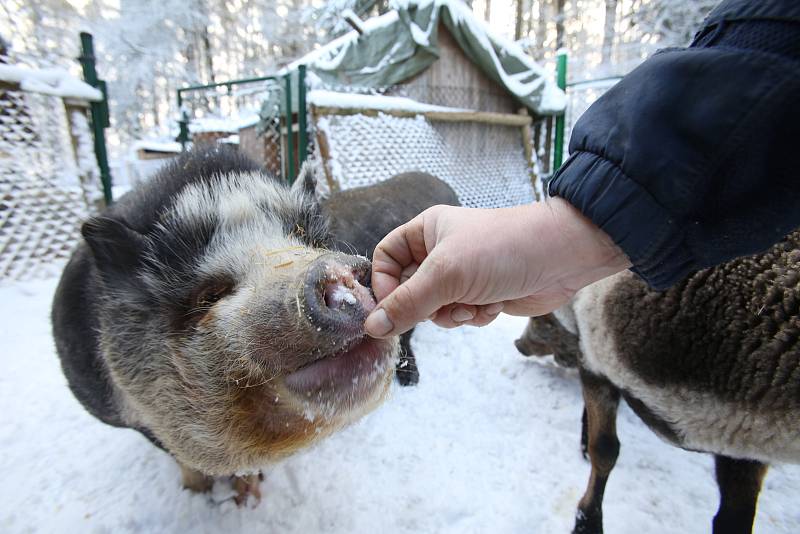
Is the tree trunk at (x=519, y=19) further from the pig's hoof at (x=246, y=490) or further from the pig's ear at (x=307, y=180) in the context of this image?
the pig's hoof at (x=246, y=490)

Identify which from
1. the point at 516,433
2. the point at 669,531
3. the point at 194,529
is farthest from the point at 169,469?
the point at 669,531

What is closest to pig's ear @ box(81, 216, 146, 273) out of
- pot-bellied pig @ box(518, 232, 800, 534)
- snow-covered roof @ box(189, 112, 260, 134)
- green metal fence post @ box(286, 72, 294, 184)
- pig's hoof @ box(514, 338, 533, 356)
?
pot-bellied pig @ box(518, 232, 800, 534)

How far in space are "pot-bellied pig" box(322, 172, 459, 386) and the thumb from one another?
267 cm

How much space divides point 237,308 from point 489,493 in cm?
207

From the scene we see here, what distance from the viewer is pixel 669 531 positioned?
2.43 meters

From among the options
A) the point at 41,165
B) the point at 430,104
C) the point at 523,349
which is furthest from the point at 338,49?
the point at 523,349

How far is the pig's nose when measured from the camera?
48.4 inches

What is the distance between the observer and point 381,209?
4441 mm

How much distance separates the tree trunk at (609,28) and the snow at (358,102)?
12.5m

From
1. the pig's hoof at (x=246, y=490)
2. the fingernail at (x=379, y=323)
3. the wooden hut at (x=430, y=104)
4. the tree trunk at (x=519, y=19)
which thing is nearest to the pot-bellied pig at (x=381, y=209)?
the pig's hoof at (x=246, y=490)

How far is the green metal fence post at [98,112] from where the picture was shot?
222 inches

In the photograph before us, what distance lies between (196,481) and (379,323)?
2.09 meters

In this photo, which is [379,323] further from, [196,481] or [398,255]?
[196,481]

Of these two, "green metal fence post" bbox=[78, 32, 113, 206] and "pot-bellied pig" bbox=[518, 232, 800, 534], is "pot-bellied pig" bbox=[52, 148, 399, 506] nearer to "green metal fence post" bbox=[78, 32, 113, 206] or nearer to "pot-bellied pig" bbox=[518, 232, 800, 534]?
"pot-bellied pig" bbox=[518, 232, 800, 534]
